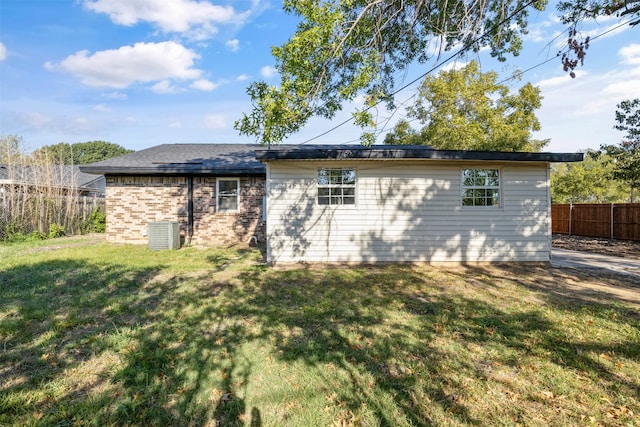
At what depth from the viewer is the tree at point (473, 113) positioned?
715 inches

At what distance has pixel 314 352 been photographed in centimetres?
321

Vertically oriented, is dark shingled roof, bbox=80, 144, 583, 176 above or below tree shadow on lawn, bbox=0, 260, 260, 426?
above

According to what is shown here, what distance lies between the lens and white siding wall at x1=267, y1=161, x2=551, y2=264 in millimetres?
7773

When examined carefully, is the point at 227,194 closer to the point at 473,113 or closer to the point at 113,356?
the point at 113,356

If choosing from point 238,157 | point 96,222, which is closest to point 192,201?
point 238,157

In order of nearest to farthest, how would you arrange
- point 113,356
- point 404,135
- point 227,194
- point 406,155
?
1. point 113,356
2. point 406,155
3. point 227,194
4. point 404,135

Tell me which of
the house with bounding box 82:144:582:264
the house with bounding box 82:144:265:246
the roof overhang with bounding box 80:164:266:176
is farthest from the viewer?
the house with bounding box 82:144:265:246

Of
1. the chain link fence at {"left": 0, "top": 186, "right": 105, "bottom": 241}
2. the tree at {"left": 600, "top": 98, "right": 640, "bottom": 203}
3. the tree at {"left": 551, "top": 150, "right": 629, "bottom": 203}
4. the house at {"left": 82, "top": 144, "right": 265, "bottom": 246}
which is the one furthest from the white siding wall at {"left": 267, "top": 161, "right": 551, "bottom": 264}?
the tree at {"left": 551, "top": 150, "right": 629, "bottom": 203}

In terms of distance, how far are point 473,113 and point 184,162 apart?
1681cm

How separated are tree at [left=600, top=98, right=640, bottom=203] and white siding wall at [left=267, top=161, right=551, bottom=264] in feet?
21.3

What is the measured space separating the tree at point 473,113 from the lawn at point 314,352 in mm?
13639

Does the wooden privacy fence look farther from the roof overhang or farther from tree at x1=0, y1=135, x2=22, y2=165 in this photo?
Answer: tree at x1=0, y1=135, x2=22, y2=165

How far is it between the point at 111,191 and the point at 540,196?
12.9 meters

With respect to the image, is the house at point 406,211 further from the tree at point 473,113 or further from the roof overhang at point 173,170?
the tree at point 473,113
